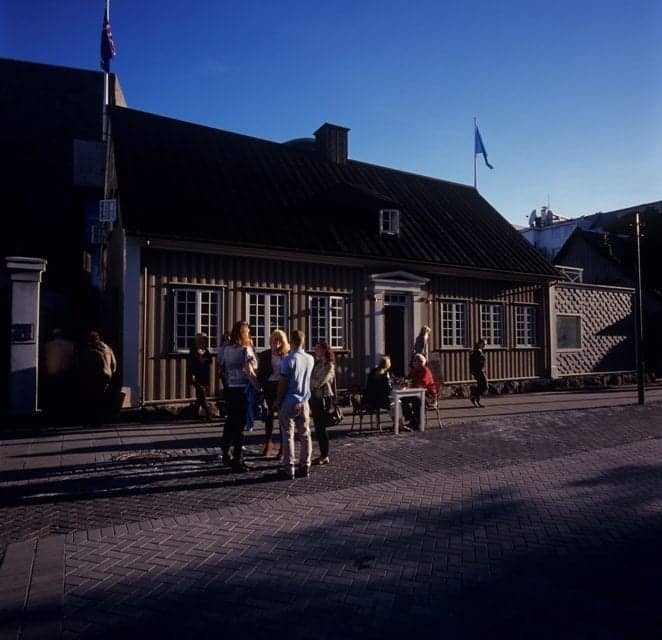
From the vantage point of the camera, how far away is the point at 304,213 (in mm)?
15664

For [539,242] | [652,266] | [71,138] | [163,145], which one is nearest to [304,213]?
[163,145]

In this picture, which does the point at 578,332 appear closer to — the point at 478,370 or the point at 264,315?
the point at 478,370

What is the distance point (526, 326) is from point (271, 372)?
1303cm

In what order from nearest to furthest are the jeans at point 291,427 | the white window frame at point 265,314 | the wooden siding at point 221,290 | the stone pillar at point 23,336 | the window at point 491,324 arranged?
1. the jeans at point 291,427
2. the stone pillar at point 23,336
3. the wooden siding at point 221,290
4. the white window frame at point 265,314
5. the window at point 491,324

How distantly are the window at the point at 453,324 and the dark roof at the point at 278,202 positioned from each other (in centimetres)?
139

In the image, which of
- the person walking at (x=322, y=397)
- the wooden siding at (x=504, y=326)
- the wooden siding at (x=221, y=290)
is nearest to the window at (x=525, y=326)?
the wooden siding at (x=504, y=326)

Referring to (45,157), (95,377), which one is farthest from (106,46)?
(95,377)

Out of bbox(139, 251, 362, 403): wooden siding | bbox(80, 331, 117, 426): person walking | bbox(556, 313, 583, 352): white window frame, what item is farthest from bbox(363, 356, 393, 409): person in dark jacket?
bbox(556, 313, 583, 352): white window frame

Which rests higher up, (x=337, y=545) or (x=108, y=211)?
(x=108, y=211)

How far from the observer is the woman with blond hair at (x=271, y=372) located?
7.83 metres

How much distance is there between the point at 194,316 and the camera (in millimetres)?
12820

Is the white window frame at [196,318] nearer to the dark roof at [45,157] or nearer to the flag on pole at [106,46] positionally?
the flag on pole at [106,46]

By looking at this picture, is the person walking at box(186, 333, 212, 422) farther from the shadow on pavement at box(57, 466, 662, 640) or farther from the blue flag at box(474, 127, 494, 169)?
the blue flag at box(474, 127, 494, 169)

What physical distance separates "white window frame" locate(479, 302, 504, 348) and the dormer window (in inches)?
157
